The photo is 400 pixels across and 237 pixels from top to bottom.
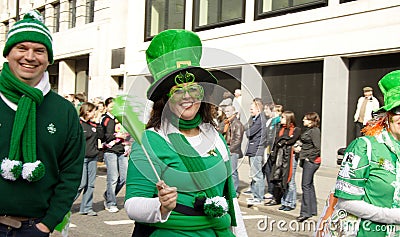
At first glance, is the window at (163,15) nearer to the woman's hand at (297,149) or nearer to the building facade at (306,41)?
the building facade at (306,41)

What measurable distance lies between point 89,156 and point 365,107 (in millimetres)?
7073

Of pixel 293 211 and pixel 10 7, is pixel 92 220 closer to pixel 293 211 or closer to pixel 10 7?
pixel 293 211

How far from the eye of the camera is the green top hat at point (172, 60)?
257 centimetres

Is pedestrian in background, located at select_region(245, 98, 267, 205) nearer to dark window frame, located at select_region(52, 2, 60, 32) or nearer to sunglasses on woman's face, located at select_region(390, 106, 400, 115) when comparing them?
sunglasses on woman's face, located at select_region(390, 106, 400, 115)

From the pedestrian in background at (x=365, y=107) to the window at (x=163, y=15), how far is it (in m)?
9.37

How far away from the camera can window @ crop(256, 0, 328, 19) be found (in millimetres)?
15492

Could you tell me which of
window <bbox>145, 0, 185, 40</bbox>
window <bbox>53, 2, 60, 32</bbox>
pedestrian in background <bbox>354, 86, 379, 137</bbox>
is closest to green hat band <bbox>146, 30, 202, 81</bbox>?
pedestrian in background <bbox>354, 86, 379, 137</bbox>

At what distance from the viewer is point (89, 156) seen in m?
9.09

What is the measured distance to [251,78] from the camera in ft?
7.79

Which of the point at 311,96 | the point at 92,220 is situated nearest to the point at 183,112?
the point at 92,220

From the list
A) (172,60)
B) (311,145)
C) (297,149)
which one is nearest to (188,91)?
(172,60)

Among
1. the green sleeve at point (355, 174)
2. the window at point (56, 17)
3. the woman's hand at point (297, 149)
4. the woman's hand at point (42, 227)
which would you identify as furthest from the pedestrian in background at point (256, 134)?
the window at point (56, 17)

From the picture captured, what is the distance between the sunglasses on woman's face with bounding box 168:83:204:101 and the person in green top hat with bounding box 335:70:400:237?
53.1 inches

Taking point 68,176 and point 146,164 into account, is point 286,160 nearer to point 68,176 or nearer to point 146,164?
point 68,176
